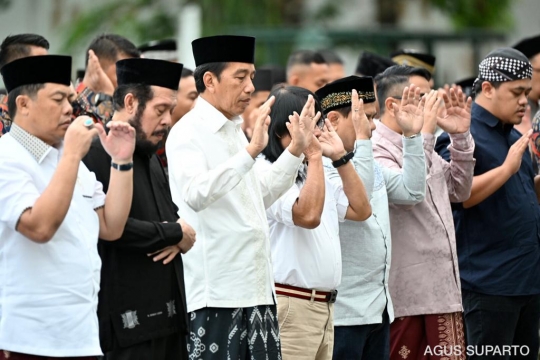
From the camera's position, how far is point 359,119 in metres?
5.37

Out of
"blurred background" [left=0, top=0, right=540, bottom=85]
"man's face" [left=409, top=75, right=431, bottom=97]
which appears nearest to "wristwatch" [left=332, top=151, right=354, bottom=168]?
"man's face" [left=409, top=75, right=431, bottom=97]

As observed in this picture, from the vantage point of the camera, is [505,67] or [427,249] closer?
[427,249]

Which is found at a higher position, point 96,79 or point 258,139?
point 96,79

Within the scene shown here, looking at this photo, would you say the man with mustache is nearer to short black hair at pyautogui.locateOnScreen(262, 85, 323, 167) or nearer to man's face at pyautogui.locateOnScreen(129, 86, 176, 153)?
short black hair at pyautogui.locateOnScreen(262, 85, 323, 167)

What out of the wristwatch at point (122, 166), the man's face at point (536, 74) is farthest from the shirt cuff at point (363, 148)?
the man's face at point (536, 74)

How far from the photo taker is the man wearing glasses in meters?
5.70

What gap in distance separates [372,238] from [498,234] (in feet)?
3.72

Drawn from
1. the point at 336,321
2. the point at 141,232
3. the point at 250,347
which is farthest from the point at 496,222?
the point at 141,232

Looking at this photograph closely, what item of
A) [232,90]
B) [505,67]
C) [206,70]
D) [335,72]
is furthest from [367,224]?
[335,72]

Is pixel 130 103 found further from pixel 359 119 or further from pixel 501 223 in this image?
pixel 501 223

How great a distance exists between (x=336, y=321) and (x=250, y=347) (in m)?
0.77

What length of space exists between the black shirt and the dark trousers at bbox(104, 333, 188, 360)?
0.04 metres

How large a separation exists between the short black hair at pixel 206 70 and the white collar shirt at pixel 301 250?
50 centimetres

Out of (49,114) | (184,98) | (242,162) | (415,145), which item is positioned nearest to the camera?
(49,114)
